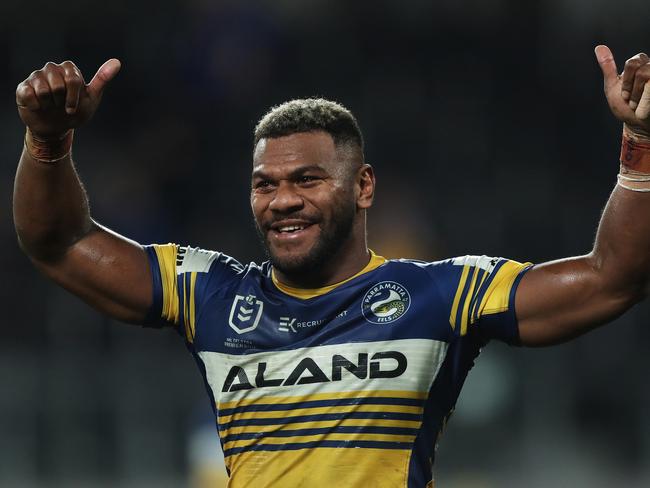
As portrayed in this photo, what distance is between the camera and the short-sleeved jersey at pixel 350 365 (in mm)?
3951

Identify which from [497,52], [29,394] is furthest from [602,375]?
[29,394]

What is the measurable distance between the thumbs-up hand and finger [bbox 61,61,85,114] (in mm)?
1779

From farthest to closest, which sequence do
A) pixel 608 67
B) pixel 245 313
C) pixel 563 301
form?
1. pixel 245 313
2. pixel 563 301
3. pixel 608 67

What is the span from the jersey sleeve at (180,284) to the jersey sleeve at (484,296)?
93 centimetres

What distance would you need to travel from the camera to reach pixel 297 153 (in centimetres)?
421

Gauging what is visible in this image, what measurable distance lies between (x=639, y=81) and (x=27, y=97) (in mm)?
2048

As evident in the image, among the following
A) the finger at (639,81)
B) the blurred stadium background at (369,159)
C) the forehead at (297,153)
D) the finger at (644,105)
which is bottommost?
the blurred stadium background at (369,159)

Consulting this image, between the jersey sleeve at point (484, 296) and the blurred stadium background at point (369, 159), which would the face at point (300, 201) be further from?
the blurred stadium background at point (369, 159)

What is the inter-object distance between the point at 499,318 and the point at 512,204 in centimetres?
669

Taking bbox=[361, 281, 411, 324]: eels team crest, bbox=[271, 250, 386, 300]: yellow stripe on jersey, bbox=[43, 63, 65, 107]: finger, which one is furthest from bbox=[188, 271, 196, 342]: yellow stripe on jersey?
bbox=[43, 63, 65, 107]: finger

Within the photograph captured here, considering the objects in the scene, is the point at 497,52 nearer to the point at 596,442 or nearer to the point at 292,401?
the point at 596,442

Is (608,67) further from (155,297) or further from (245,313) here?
(155,297)

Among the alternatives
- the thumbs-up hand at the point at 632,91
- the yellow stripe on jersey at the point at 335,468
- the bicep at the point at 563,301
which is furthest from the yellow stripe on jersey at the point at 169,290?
the thumbs-up hand at the point at 632,91

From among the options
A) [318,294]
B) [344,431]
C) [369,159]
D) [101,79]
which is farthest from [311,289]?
[369,159]
